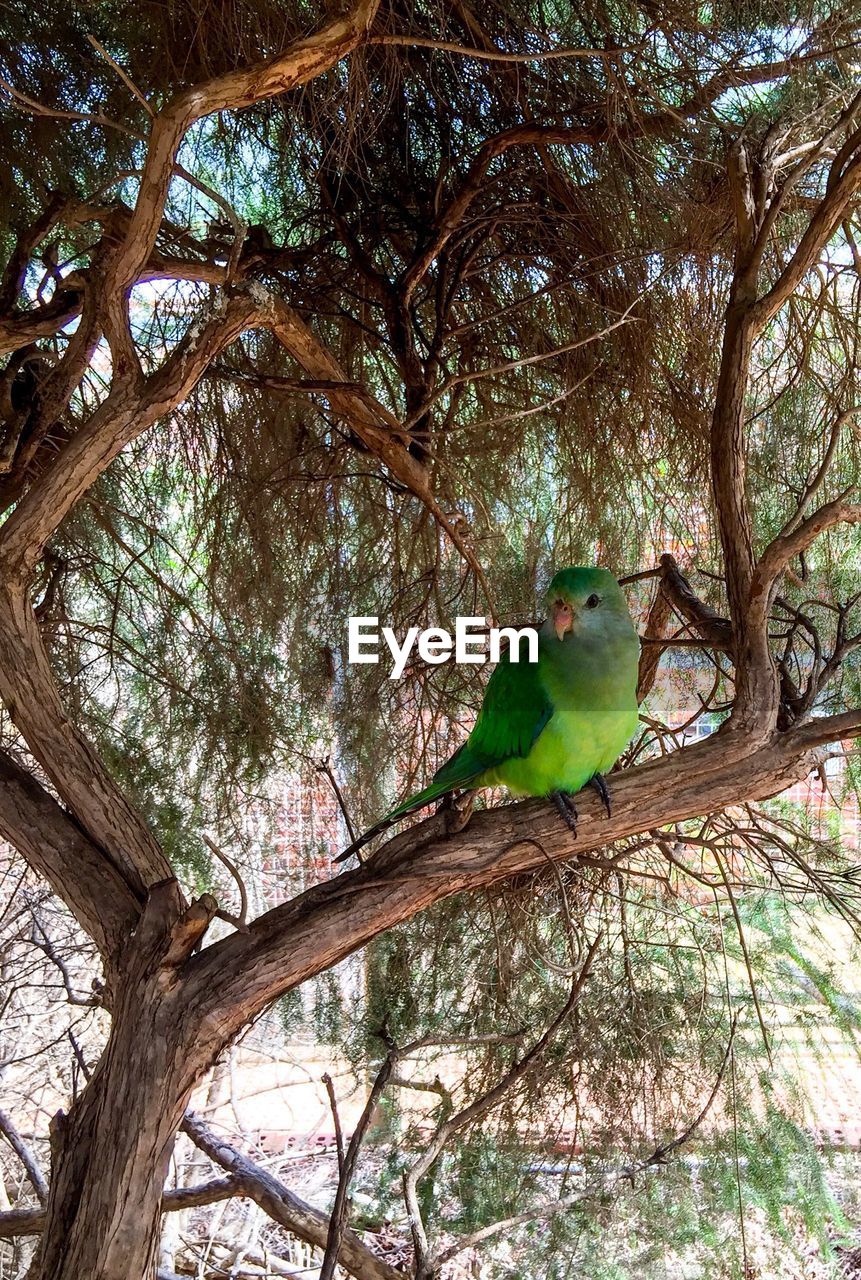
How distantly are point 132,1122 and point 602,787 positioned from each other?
83 cm

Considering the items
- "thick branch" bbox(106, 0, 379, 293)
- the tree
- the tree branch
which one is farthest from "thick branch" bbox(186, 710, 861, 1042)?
"thick branch" bbox(106, 0, 379, 293)

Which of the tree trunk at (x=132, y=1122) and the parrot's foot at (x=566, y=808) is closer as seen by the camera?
the tree trunk at (x=132, y=1122)

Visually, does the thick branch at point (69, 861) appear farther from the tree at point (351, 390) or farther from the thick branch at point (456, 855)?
the thick branch at point (456, 855)

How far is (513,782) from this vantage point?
5.56 feet

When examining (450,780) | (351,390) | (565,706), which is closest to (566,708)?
(565,706)

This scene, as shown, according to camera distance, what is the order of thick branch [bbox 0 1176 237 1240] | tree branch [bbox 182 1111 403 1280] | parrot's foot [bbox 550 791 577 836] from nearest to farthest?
parrot's foot [bbox 550 791 577 836], tree branch [bbox 182 1111 403 1280], thick branch [bbox 0 1176 237 1240]

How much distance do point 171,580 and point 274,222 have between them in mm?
971

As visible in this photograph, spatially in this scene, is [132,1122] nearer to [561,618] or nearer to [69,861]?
[69,861]

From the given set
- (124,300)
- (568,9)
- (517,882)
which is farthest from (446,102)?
(517,882)

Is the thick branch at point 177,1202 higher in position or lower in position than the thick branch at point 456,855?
lower

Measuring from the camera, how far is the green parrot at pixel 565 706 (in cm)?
163

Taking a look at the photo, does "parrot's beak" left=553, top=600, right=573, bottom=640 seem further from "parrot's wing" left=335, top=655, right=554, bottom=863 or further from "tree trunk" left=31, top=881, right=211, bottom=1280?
"tree trunk" left=31, top=881, right=211, bottom=1280

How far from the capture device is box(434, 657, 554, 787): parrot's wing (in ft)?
5.49

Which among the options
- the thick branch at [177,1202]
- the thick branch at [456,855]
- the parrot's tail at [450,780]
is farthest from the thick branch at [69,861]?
the thick branch at [177,1202]
